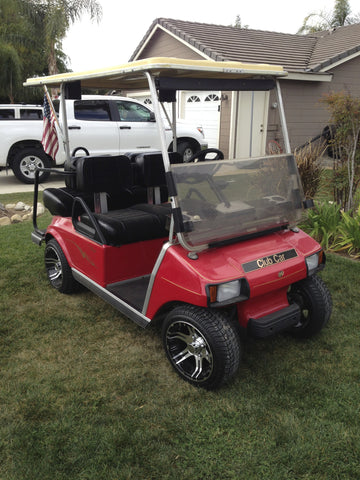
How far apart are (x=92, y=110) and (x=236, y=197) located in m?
7.29

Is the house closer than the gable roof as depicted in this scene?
Yes

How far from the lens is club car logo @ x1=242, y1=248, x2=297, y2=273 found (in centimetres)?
270

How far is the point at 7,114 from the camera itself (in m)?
9.04

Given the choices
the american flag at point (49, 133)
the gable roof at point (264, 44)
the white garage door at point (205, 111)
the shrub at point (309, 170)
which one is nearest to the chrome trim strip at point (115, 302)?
the american flag at point (49, 133)

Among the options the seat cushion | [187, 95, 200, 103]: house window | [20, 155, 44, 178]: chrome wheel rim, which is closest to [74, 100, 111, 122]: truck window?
[20, 155, 44, 178]: chrome wheel rim

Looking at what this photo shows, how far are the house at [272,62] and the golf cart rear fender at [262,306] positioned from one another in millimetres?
9180

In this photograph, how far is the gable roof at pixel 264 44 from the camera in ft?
40.7

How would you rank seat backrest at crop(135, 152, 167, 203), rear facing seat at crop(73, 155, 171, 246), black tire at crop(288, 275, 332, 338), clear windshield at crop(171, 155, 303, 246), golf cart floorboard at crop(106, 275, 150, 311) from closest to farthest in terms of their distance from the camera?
clear windshield at crop(171, 155, 303, 246) → black tire at crop(288, 275, 332, 338) → golf cart floorboard at crop(106, 275, 150, 311) → rear facing seat at crop(73, 155, 171, 246) → seat backrest at crop(135, 152, 167, 203)

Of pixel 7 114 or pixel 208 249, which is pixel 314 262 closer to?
pixel 208 249

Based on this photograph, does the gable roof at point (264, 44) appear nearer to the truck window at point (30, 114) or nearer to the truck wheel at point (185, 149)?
the truck wheel at point (185, 149)

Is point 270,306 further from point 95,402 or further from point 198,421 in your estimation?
point 95,402

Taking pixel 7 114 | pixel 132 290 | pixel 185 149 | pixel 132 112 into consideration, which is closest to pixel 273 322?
pixel 132 290

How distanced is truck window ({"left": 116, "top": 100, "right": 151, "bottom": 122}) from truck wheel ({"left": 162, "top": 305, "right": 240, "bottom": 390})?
7.55 metres

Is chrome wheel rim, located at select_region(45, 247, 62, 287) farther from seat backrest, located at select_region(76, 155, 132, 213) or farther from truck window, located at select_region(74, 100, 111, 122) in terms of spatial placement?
truck window, located at select_region(74, 100, 111, 122)
